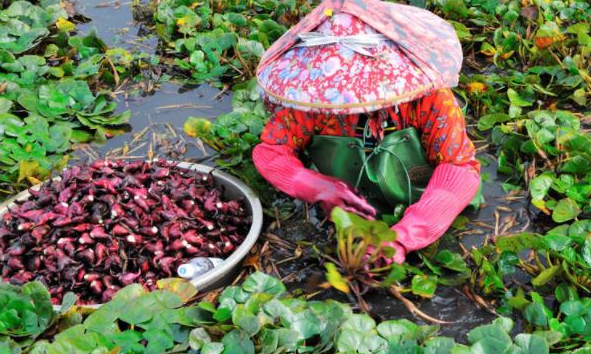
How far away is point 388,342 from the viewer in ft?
5.90

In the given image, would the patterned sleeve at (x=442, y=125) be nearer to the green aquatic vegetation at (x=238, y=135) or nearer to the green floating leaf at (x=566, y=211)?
the green floating leaf at (x=566, y=211)

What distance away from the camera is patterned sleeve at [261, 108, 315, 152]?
229 centimetres

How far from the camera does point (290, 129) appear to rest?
2312mm

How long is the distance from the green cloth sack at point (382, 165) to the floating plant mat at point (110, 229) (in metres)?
0.34

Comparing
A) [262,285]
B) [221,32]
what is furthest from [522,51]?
[262,285]

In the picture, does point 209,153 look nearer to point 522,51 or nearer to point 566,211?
point 566,211

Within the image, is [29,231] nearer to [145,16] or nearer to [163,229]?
[163,229]

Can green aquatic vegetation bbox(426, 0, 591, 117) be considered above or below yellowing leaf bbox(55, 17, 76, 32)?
above

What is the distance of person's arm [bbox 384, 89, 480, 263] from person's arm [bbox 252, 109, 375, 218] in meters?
0.15

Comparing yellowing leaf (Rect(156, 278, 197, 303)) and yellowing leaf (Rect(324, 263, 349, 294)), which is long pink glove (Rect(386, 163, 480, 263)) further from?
yellowing leaf (Rect(156, 278, 197, 303))

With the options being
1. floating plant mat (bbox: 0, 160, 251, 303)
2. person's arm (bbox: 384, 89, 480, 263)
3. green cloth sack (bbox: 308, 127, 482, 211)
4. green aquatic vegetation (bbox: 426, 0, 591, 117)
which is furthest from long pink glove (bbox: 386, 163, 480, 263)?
green aquatic vegetation (bbox: 426, 0, 591, 117)

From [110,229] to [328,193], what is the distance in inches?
25.8

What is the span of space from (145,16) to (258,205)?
2.00 meters

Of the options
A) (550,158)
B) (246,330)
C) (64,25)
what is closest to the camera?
(246,330)
